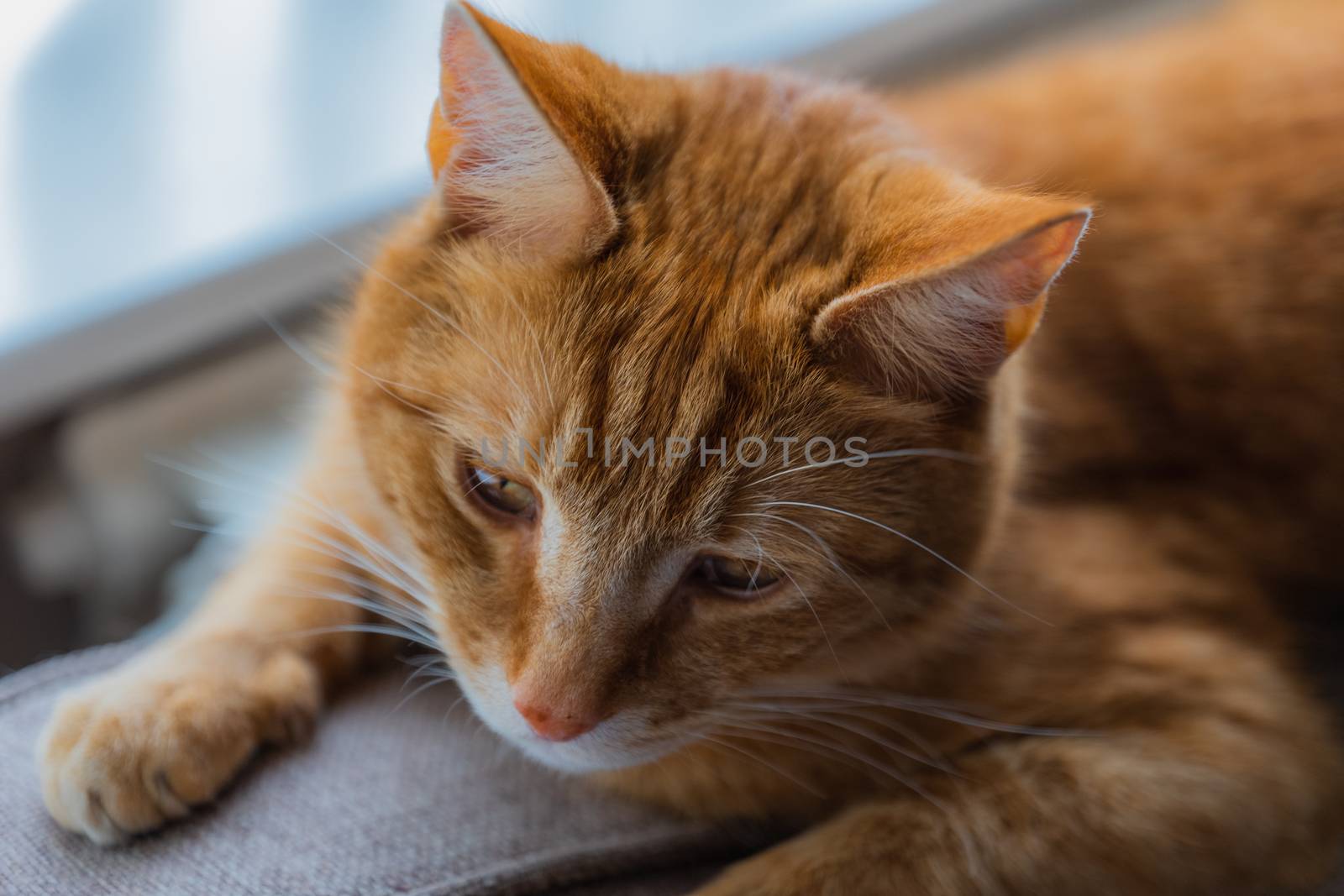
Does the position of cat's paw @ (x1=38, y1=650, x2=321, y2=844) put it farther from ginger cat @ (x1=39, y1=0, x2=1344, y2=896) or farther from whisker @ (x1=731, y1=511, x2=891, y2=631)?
whisker @ (x1=731, y1=511, x2=891, y2=631)

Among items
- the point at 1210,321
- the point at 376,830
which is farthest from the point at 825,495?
the point at 1210,321

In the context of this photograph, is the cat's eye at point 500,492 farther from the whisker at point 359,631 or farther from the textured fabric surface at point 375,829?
the textured fabric surface at point 375,829

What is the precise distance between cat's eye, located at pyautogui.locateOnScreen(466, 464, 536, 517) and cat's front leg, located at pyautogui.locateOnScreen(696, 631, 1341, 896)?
456mm

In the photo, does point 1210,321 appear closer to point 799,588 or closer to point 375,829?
point 799,588

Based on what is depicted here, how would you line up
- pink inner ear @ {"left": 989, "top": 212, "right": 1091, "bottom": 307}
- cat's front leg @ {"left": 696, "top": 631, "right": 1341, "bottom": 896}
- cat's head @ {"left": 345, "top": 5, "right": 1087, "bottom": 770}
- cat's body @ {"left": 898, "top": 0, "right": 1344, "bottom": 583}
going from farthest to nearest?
cat's body @ {"left": 898, "top": 0, "right": 1344, "bottom": 583} < cat's front leg @ {"left": 696, "top": 631, "right": 1341, "bottom": 896} < cat's head @ {"left": 345, "top": 5, "right": 1087, "bottom": 770} < pink inner ear @ {"left": 989, "top": 212, "right": 1091, "bottom": 307}

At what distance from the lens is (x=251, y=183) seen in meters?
2.03

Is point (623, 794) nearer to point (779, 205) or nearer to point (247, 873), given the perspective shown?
point (247, 873)

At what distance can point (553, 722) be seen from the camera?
3.70ft

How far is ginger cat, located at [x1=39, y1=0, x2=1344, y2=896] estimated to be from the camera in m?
1.11

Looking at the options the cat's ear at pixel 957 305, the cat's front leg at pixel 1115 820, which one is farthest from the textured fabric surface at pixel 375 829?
the cat's ear at pixel 957 305

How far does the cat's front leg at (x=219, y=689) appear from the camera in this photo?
3.84 feet

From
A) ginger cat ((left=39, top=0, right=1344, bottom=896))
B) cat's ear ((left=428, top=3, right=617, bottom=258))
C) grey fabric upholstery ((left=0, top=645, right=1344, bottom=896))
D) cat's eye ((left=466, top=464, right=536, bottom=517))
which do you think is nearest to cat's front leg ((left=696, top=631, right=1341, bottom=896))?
ginger cat ((left=39, top=0, right=1344, bottom=896))

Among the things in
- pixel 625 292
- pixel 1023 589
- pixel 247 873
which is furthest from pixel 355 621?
pixel 1023 589

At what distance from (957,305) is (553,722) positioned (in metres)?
0.56
